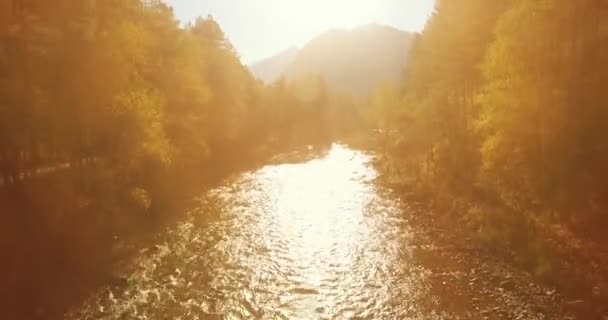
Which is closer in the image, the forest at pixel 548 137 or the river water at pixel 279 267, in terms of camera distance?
the river water at pixel 279 267

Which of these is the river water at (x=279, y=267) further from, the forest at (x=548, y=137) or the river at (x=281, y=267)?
the forest at (x=548, y=137)

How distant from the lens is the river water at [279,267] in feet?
59.1

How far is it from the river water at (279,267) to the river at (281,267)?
49 millimetres

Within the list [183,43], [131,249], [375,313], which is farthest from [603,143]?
[183,43]

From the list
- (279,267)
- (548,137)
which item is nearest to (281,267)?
(279,267)

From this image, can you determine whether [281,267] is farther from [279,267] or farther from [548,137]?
[548,137]

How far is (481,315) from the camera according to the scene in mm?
16875

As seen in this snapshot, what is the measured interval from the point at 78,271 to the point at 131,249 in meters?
3.58

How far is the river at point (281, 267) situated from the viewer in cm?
1798

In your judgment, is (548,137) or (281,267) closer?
(548,137)

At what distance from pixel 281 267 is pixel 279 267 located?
10 centimetres

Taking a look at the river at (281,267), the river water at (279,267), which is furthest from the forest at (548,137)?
the river water at (279,267)

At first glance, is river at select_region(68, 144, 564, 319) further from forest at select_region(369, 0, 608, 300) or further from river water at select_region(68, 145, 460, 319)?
forest at select_region(369, 0, 608, 300)

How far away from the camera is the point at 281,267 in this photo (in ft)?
73.8
